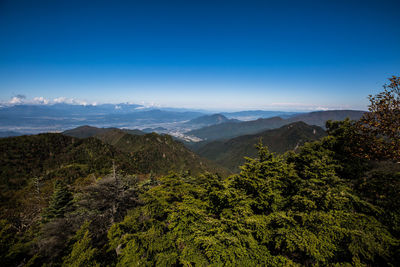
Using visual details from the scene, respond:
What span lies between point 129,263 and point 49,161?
124015 millimetres

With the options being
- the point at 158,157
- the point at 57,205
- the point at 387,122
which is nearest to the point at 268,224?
the point at 387,122

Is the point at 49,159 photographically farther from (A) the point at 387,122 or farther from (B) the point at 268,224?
(A) the point at 387,122

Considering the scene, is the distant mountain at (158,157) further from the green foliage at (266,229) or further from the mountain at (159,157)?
the green foliage at (266,229)

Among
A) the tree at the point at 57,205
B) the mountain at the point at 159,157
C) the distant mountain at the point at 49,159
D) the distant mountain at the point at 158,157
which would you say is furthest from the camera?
the mountain at the point at 159,157

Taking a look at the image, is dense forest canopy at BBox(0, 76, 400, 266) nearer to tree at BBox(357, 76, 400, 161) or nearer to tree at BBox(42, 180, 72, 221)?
tree at BBox(357, 76, 400, 161)

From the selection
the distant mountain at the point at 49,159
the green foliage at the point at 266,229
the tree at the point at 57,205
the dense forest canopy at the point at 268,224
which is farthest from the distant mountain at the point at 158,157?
the green foliage at the point at 266,229

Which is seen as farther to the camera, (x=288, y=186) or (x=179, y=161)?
(x=179, y=161)

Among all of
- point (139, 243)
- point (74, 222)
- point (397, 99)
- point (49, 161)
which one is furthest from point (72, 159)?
point (397, 99)

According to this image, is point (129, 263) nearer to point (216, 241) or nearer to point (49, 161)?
point (216, 241)

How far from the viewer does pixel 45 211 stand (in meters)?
25.6

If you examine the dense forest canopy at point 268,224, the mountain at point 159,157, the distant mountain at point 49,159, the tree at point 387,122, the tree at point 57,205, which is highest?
the tree at point 387,122

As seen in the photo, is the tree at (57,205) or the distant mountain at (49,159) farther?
the distant mountain at (49,159)

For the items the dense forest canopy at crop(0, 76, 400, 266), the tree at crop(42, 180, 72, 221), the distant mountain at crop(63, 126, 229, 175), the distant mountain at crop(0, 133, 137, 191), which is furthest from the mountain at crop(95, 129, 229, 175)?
the dense forest canopy at crop(0, 76, 400, 266)

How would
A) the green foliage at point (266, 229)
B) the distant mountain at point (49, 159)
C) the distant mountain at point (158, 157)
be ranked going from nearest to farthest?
the green foliage at point (266, 229)
the distant mountain at point (49, 159)
the distant mountain at point (158, 157)
